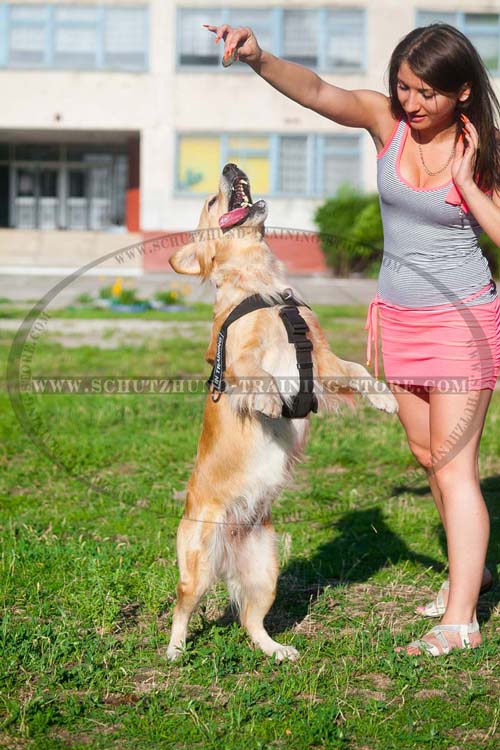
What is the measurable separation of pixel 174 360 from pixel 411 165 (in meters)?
6.44

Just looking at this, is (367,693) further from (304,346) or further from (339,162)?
(339,162)

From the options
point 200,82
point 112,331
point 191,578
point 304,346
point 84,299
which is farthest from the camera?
point 200,82

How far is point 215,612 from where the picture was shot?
4.04m

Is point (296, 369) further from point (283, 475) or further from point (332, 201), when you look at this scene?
point (332, 201)

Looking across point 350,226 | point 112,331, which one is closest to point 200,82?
point 350,226

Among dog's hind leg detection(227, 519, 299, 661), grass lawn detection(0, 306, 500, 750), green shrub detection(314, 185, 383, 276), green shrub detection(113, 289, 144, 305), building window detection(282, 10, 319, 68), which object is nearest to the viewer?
grass lawn detection(0, 306, 500, 750)

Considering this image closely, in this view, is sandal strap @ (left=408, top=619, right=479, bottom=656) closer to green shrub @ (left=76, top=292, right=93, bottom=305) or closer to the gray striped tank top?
the gray striped tank top

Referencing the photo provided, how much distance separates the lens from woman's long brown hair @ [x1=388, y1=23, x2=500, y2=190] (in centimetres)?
323

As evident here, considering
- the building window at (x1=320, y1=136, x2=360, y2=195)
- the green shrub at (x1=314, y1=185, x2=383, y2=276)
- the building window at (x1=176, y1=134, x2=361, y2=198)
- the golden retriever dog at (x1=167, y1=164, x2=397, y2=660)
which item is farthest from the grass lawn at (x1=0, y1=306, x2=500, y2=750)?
the building window at (x1=320, y1=136, x2=360, y2=195)

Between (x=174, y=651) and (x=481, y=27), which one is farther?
(x=481, y=27)

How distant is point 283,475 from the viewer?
11.8 ft

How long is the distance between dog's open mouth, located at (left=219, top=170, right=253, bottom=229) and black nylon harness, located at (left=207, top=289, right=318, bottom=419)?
37 centimetres

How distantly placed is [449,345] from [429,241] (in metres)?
0.42

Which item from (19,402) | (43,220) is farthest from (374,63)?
(19,402)
